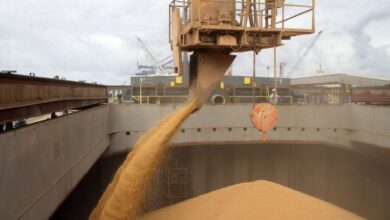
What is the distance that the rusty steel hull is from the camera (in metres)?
3.94

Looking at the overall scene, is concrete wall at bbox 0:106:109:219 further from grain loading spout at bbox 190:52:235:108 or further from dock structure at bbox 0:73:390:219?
grain loading spout at bbox 190:52:235:108

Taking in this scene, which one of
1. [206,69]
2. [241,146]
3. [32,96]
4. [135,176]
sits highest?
[206,69]

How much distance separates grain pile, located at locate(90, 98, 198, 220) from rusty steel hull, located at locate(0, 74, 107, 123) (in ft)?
5.64

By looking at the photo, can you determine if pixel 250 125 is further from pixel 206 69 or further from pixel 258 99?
pixel 206 69

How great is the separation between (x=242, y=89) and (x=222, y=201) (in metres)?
9.17

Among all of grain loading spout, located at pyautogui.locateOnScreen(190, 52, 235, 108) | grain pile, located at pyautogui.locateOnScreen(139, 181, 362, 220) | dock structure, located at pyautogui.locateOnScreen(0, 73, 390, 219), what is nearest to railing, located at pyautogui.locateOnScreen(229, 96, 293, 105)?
dock structure, located at pyautogui.locateOnScreen(0, 73, 390, 219)

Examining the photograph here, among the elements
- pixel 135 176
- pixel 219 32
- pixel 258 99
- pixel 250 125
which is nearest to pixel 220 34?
pixel 219 32

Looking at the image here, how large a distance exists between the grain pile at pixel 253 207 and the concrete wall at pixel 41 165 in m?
2.82

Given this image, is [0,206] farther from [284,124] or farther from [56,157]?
[284,124]

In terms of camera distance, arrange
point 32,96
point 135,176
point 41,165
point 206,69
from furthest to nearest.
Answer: point 206,69
point 135,176
point 32,96
point 41,165

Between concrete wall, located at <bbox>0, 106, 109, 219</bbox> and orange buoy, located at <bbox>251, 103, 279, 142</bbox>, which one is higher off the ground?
orange buoy, located at <bbox>251, 103, 279, 142</bbox>

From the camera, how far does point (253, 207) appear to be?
7930mm

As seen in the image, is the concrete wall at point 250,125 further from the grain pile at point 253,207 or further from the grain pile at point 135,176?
the grain pile at point 135,176

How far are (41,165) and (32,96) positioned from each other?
0.96 metres
